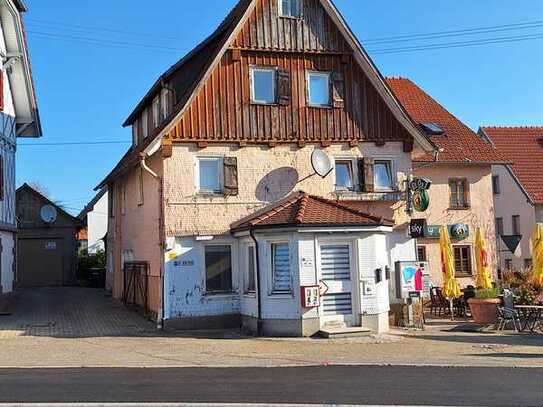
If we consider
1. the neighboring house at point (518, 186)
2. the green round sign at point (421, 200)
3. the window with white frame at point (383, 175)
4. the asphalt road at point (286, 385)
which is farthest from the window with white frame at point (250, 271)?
the neighboring house at point (518, 186)

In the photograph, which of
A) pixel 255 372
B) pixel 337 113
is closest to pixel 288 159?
pixel 337 113

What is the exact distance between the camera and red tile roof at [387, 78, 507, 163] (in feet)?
92.8

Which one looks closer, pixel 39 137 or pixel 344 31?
pixel 344 31

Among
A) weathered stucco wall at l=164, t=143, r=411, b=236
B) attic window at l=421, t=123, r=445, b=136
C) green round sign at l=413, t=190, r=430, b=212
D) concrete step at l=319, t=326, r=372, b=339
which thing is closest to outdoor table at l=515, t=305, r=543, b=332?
green round sign at l=413, t=190, r=430, b=212

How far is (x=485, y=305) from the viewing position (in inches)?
748

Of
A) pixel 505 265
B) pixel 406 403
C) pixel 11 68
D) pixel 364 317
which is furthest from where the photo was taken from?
pixel 505 265

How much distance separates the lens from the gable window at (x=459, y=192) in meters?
28.2

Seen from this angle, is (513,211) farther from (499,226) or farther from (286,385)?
(286,385)

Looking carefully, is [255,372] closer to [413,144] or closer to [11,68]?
[413,144]

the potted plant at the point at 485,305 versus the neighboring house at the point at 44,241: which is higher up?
the neighboring house at the point at 44,241

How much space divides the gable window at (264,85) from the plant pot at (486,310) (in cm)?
821

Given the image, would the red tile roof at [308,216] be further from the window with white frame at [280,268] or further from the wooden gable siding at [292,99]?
the wooden gable siding at [292,99]

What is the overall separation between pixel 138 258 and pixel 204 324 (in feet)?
17.4

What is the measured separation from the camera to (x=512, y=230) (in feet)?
123
